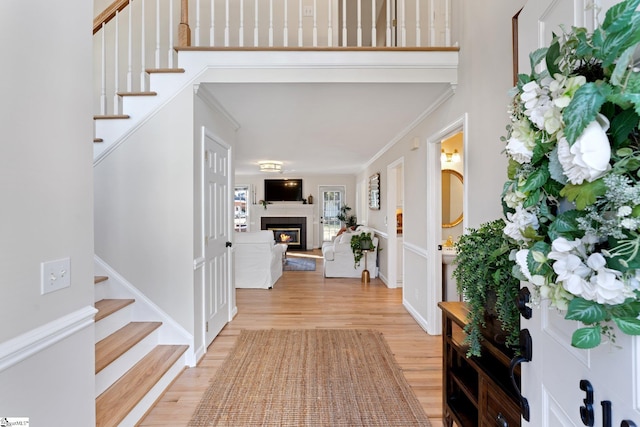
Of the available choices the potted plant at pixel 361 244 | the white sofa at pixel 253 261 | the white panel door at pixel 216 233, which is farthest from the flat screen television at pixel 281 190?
the white panel door at pixel 216 233

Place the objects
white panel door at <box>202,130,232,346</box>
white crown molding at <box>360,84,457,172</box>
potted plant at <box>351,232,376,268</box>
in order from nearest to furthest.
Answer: white crown molding at <box>360,84,457,172</box>
white panel door at <box>202,130,232,346</box>
potted plant at <box>351,232,376,268</box>

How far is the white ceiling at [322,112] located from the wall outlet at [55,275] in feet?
6.17

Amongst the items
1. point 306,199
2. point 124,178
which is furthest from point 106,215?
point 306,199

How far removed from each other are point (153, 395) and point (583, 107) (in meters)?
2.64

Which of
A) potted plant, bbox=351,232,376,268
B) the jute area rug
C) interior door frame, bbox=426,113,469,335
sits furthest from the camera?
potted plant, bbox=351,232,376,268

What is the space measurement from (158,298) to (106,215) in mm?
822

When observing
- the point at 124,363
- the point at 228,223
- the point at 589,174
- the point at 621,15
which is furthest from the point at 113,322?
the point at 621,15

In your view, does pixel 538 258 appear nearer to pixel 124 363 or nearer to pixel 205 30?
pixel 124 363

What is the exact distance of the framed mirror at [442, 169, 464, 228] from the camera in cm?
429

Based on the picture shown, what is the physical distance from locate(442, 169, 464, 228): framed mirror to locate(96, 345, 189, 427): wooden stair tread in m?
3.69

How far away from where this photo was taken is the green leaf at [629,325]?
20.9 inches

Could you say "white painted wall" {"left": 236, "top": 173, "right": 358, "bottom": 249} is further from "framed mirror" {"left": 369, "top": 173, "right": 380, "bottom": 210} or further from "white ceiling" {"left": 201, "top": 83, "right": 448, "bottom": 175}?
"white ceiling" {"left": 201, "top": 83, "right": 448, "bottom": 175}

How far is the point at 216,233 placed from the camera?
3109 millimetres

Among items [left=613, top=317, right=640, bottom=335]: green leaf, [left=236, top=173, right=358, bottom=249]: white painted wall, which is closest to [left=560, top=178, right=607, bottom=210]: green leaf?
[left=613, top=317, right=640, bottom=335]: green leaf
